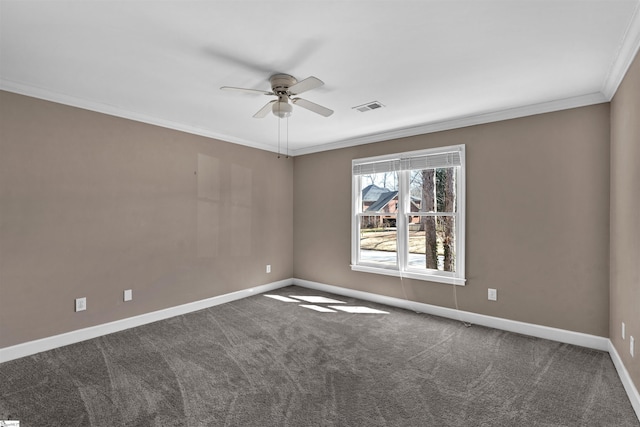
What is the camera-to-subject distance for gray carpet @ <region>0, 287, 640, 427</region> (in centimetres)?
208

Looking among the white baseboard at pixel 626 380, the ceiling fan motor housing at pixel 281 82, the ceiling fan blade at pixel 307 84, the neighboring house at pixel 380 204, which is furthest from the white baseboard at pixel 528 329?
the ceiling fan motor housing at pixel 281 82

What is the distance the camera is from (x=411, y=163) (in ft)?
14.3

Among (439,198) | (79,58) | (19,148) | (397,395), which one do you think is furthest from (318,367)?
(19,148)

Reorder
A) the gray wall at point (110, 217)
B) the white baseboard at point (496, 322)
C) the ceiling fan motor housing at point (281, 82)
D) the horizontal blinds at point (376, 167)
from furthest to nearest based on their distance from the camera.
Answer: the horizontal blinds at point (376, 167), the white baseboard at point (496, 322), the gray wall at point (110, 217), the ceiling fan motor housing at point (281, 82)

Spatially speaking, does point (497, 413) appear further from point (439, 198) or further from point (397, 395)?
point (439, 198)

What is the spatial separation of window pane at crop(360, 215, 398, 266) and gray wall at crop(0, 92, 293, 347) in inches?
69.3

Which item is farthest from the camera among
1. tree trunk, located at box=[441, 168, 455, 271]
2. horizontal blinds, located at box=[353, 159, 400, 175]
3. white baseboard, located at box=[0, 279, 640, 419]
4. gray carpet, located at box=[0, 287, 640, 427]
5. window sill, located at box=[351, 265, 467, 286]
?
horizontal blinds, located at box=[353, 159, 400, 175]

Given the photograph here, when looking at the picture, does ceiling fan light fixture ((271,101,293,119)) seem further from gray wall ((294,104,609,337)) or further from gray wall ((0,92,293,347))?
gray wall ((294,104,609,337))

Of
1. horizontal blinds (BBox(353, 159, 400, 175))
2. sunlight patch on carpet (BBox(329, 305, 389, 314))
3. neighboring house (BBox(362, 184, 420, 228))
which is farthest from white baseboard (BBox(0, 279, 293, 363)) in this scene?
horizontal blinds (BBox(353, 159, 400, 175))

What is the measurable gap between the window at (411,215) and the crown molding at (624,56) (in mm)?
1425

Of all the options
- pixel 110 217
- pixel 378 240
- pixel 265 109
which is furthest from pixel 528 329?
pixel 110 217

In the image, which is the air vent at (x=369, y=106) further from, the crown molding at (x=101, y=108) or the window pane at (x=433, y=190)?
the crown molding at (x=101, y=108)

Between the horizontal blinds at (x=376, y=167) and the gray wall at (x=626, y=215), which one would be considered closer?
the gray wall at (x=626, y=215)

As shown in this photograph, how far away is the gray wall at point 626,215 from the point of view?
2207 millimetres
